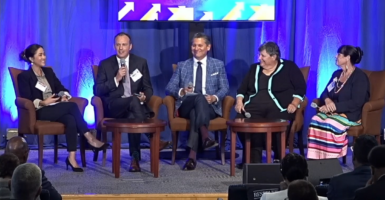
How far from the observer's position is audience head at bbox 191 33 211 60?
691 centimetres

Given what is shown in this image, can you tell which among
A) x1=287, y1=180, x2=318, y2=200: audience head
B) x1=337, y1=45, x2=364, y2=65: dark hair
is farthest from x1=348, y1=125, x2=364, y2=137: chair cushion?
x1=287, y1=180, x2=318, y2=200: audience head

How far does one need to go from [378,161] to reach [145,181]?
297 cm

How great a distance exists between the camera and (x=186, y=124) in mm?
6641

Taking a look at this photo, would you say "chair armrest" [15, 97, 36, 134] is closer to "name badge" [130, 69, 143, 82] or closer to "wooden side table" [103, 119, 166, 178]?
"wooden side table" [103, 119, 166, 178]

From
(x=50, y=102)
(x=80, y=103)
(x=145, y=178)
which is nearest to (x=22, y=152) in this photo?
(x=145, y=178)

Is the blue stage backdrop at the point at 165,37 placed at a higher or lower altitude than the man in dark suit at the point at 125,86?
higher

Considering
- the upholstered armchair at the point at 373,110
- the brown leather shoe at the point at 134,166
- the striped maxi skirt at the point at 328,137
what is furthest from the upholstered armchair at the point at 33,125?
the upholstered armchair at the point at 373,110

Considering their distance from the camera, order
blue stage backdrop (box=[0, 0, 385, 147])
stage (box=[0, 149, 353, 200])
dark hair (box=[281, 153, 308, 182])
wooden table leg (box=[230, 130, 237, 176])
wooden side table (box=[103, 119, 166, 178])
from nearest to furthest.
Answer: dark hair (box=[281, 153, 308, 182]) < stage (box=[0, 149, 353, 200]) < wooden side table (box=[103, 119, 166, 178]) < wooden table leg (box=[230, 130, 237, 176]) < blue stage backdrop (box=[0, 0, 385, 147])

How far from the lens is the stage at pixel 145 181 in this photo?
5136 millimetres

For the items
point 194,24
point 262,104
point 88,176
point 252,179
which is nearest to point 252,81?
point 262,104

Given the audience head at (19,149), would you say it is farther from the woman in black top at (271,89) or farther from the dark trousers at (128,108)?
the woman in black top at (271,89)

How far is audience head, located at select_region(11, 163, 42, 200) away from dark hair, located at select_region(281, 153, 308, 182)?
1115 millimetres

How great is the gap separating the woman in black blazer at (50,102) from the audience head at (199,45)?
1232 mm

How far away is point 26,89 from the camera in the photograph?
658 centimetres
